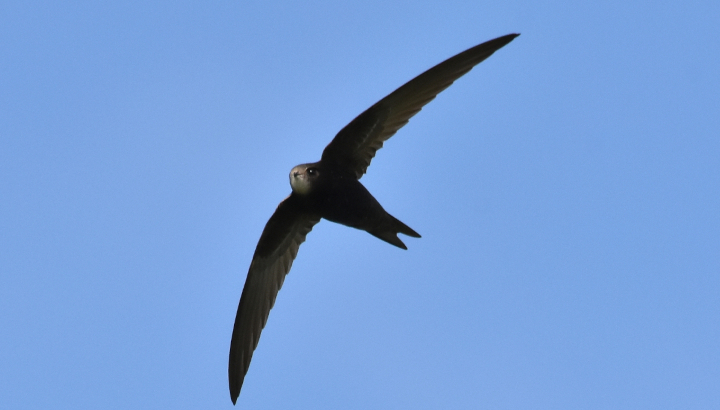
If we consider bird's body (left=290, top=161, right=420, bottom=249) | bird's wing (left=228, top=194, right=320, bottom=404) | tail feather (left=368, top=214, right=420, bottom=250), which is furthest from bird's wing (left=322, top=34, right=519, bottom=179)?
bird's wing (left=228, top=194, right=320, bottom=404)

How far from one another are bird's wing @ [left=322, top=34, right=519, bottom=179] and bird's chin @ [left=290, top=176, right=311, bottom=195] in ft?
1.23

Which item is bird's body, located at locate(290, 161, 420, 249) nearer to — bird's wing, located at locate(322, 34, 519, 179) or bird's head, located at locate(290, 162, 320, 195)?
bird's head, located at locate(290, 162, 320, 195)

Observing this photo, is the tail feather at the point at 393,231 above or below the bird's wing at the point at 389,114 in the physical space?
below

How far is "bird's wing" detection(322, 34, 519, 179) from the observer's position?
9148 mm

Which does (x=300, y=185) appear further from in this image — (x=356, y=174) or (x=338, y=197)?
(x=356, y=174)

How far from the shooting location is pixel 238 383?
34.4 feet

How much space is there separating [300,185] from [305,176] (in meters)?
0.12

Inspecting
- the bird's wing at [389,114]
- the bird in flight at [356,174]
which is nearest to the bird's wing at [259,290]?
the bird in flight at [356,174]

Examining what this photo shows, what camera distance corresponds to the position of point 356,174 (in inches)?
380

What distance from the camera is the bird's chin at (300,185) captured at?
361 inches

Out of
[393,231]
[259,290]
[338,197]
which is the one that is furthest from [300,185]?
[259,290]

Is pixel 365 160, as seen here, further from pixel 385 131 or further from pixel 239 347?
pixel 239 347

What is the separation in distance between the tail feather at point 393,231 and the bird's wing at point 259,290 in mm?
907

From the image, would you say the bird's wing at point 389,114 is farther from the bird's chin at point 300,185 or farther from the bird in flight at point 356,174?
the bird's chin at point 300,185
